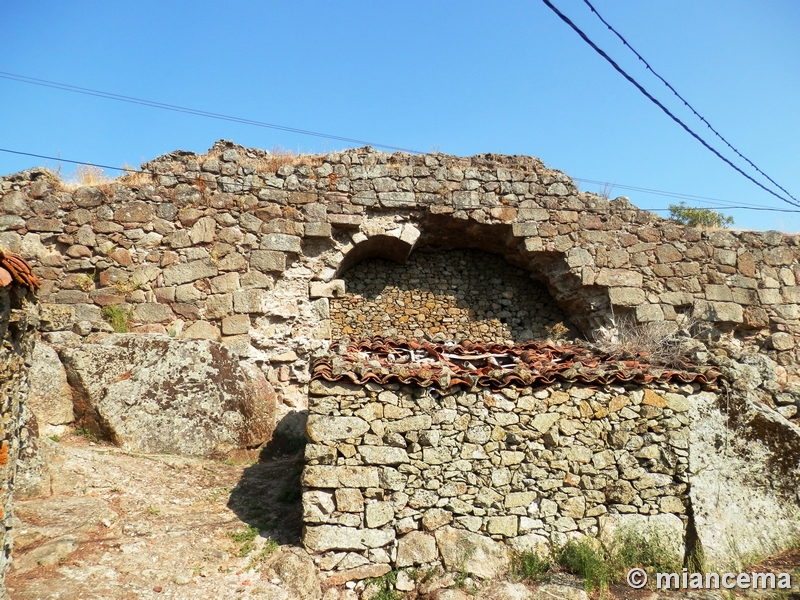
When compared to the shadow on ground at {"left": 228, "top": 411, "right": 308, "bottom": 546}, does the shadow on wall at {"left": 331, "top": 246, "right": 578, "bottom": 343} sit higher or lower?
higher

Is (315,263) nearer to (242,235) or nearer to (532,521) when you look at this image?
(242,235)

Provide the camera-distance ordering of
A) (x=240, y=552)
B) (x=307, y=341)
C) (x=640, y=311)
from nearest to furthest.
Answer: (x=240, y=552) → (x=307, y=341) → (x=640, y=311)

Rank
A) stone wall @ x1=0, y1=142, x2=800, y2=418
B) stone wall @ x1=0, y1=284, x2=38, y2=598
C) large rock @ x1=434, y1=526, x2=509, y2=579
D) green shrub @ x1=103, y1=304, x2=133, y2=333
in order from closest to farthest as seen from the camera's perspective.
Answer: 1. stone wall @ x1=0, y1=284, x2=38, y2=598
2. large rock @ x1=434, y1=526, x2=509, y2=579
3. green shrub @ x1=103, y1=304, x2=133, y2=333
4. stone wall @ x1=0, y1=142, x2=800, y2=418

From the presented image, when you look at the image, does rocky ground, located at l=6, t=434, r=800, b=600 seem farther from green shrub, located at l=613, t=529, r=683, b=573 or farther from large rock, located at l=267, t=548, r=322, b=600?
green shrub, located at l=613, t=529, r=683, b=573

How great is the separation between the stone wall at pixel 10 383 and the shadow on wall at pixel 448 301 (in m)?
5.69

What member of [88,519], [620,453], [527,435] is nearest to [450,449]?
[527,435]

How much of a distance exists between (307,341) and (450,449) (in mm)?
4006

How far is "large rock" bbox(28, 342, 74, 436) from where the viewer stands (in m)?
7.13

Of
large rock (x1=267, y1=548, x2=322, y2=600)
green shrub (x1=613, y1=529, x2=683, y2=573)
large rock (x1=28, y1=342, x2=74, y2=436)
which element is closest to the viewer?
large rock (x1=267, y1=548, x2=322, y2=600)

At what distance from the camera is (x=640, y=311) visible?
10055mm

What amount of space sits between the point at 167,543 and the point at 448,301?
6.03 m

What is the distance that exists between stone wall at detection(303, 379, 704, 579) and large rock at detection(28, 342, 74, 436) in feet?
11.2

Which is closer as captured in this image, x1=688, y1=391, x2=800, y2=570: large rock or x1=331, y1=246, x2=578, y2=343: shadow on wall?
x1=688, y1=391, x2=800, y2=570: large rock

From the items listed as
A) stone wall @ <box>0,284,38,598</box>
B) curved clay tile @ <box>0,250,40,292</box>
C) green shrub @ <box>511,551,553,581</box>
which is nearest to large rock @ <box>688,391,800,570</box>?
green shrub @ <box>511,551,553,581</box>
